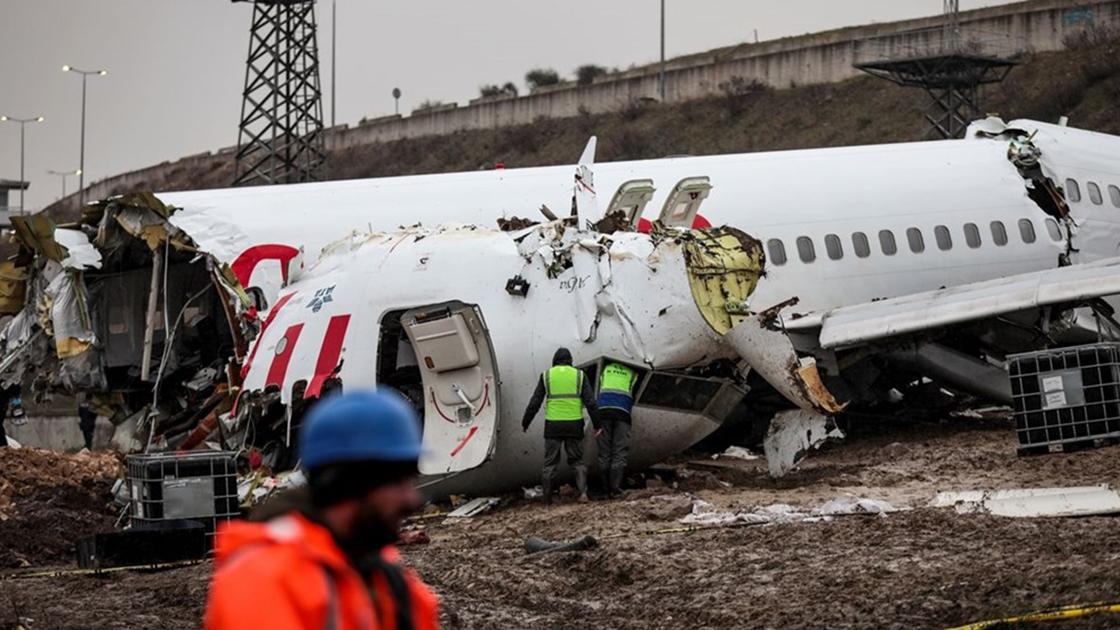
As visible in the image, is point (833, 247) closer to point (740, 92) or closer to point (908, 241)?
point (908, 241)

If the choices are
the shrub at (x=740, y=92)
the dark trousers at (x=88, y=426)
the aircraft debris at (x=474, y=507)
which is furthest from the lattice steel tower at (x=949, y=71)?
the aircraft debris at (x=474, y=507)

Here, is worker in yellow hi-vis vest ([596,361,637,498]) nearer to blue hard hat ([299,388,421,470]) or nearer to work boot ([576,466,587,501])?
work boot ([576,466,587,501])

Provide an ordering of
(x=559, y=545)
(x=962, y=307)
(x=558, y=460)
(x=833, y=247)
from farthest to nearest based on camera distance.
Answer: (x=833, y=247)
(x=962, y=307)
(x=558, y=460)
(x=559, y=545)

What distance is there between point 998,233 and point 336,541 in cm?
1843

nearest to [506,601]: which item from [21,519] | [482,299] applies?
[482,299]

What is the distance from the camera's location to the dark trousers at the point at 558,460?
15.3 meters

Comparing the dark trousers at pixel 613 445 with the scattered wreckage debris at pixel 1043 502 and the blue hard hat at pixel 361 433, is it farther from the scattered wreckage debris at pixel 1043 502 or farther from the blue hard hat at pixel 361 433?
the blue hard hat at pixel 361 433

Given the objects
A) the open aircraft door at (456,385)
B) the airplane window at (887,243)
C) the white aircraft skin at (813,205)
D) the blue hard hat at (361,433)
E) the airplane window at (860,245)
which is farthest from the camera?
the airplane window at (887,243)

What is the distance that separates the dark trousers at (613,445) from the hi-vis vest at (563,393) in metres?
0.26

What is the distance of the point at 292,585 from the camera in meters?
3.44

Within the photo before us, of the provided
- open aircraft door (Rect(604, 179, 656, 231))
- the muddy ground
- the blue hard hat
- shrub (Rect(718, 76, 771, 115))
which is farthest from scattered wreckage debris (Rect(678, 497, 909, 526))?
shrub (Rect(718, 76, 771, 115))

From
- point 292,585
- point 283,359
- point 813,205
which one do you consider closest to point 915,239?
point 813,205

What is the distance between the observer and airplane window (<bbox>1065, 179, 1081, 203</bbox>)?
21734mm

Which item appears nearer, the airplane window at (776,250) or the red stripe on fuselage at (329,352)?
the red stripe on fuselage at (329,352)
